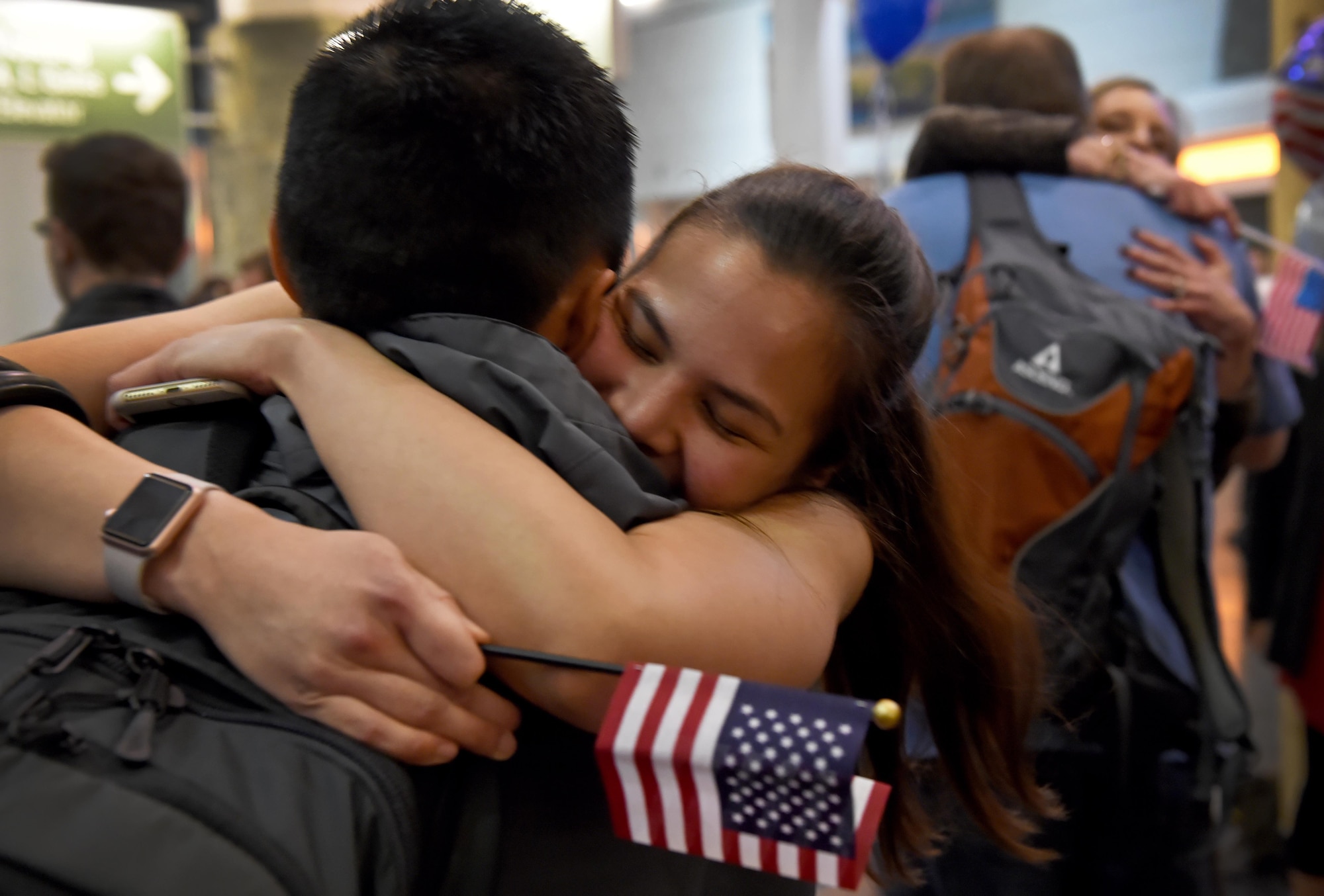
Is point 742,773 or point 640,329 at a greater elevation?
point 640,329

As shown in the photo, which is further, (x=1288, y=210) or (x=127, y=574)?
(x=1288, y=210)

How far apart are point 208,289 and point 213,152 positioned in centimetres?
184

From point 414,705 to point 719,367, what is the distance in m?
0.43

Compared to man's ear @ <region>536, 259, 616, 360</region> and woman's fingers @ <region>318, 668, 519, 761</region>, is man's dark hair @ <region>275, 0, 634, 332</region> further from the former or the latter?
woman's fingers @ <region>318, 668, 519, 761</region>

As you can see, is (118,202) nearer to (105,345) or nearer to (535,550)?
(105,345)

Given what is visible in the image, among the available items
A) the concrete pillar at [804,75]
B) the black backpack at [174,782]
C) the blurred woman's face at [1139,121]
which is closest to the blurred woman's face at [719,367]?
the black backpack at [174,782]

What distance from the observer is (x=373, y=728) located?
28.2 inches

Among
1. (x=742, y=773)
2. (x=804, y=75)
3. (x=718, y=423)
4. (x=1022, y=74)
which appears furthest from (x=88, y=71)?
(x=742, y=773)

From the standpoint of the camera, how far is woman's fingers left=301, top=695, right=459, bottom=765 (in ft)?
2.35

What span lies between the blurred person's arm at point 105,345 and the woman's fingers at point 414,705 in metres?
0.49

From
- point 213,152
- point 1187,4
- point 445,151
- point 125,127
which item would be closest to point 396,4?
point 445,151

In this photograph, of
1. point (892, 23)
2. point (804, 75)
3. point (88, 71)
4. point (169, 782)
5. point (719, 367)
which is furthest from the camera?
point (88, 71)

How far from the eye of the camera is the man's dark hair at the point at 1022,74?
7.32 feet

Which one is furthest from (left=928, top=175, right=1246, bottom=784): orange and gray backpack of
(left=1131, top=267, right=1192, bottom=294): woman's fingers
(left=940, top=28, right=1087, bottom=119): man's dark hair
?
(left=940, top=28, right=1087, bottom=119): man's dark hair
